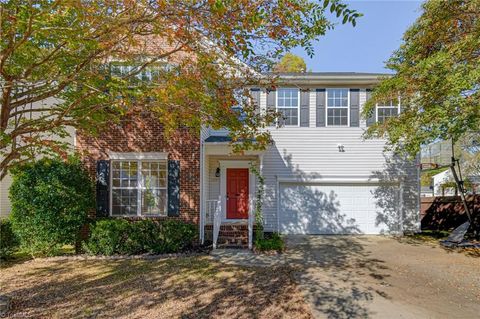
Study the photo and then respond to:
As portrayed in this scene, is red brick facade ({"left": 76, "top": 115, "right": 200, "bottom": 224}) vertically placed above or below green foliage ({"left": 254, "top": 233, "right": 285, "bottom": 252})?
above

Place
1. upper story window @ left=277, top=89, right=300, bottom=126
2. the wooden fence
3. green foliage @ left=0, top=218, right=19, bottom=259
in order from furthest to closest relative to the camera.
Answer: the wooden fence → upper story window @ left=277, top=89, right=300, bottom=126 → green foliage @ left=0, top=218, right=19, bottom=259

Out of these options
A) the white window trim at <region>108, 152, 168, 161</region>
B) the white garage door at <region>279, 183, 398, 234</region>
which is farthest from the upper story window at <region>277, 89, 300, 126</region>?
the white window trim at <region>108, 152, 168, 161</region>

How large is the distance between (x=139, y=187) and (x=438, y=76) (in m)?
8.87

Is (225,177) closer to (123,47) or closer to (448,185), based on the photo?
(123,47)

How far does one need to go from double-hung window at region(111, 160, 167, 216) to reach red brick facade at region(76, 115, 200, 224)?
18.7 inches

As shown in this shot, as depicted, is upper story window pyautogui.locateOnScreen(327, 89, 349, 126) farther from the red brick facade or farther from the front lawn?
the front lawn

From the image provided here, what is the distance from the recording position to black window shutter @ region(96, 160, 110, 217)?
9242 millimetres

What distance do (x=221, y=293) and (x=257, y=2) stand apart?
5271 mm

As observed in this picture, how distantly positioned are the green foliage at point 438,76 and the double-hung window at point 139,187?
7.49 meters

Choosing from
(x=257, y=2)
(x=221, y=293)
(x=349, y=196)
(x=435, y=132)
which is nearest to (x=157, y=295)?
(x=221, y=293)

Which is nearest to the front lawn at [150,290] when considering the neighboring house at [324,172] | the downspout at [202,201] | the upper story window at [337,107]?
the downspout at [202,201]

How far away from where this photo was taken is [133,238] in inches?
339

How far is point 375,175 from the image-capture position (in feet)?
38.9

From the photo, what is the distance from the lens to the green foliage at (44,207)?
8.04 metres
